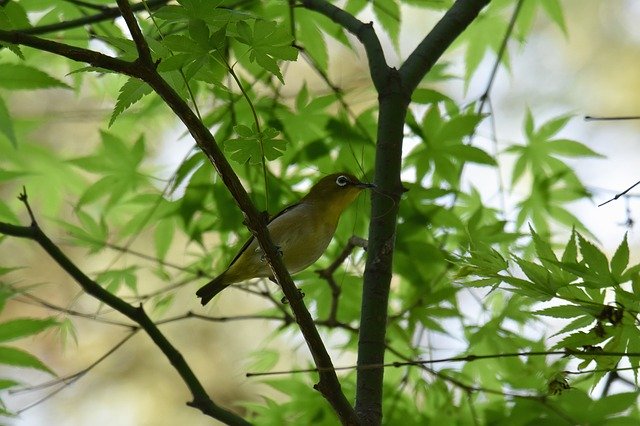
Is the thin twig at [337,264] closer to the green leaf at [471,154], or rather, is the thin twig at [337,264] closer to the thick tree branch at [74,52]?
the green leaf at [471,154]

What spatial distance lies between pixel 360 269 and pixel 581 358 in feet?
5.03

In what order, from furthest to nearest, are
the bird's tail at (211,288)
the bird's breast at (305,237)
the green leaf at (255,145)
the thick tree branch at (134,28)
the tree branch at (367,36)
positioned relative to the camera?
the bird's tail at (211,288), the bird's breast at (305,237), the tree branch at (367,36), the green leaf at (255,145), the thick tree branch at (134,28)

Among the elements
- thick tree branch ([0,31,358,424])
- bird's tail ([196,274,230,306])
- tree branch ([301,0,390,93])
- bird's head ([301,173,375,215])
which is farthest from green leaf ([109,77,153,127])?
bird's tail ([196,274,230,306])

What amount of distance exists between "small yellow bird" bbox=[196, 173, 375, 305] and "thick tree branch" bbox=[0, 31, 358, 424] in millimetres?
1107

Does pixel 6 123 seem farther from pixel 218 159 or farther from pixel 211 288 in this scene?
pixel 218 159

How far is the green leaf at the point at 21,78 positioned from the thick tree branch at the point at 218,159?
975 mm

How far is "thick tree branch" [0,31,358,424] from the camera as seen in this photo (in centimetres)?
162

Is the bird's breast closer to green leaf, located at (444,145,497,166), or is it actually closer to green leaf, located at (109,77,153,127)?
green leaf, located at (444,145,497,166)

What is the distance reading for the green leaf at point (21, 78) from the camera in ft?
8.46

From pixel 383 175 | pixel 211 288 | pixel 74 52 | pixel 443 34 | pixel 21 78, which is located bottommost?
pixel 74 52

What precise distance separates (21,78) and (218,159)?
48.5 inches

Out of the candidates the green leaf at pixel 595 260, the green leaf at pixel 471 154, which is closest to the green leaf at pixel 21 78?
the green leaf at pixel 471 154

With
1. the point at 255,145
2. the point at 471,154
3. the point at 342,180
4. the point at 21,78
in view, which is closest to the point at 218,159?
the point at 255,145

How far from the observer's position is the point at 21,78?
8.52 feet
